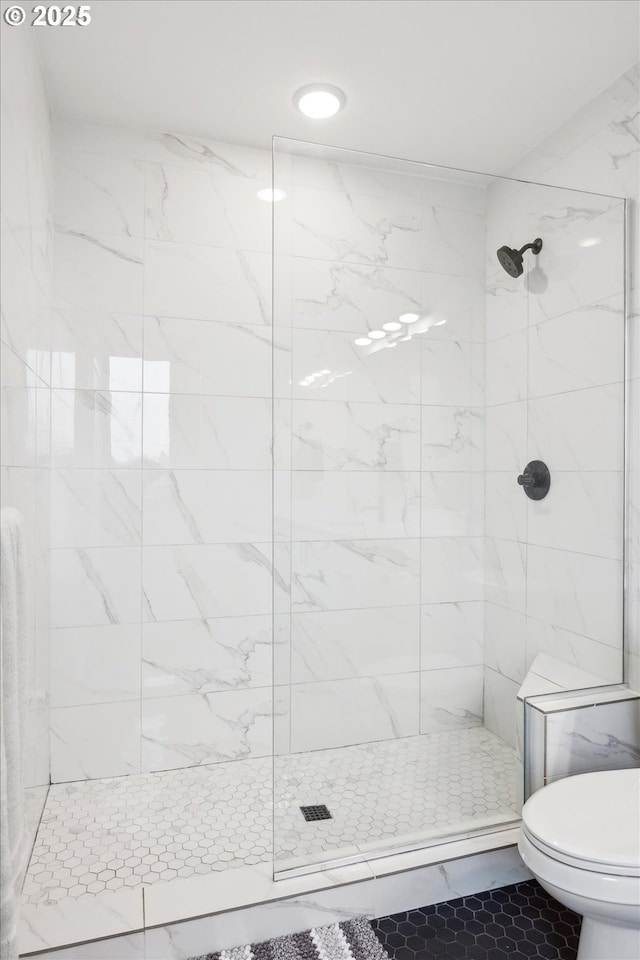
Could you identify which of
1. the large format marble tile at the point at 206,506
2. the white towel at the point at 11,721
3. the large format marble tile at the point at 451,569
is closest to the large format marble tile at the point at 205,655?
the large format marble tile at the point at 206,506

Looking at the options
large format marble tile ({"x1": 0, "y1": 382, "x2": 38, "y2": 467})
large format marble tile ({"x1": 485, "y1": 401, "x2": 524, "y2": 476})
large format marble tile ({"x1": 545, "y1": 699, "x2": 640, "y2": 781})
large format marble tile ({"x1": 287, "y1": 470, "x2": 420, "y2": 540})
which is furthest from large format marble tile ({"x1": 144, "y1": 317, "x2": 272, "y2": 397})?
large format marble tile ({"x1": 545, "y1": 699, "x2": 640, "y2": 781})

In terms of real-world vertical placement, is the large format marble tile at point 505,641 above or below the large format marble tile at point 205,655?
above

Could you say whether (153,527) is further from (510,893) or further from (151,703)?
(510,893)

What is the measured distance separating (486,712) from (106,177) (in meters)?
2.33

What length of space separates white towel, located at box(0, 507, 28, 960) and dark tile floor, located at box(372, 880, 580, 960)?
1.00 m

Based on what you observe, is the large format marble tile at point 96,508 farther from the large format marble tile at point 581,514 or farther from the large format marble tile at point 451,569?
the large format marble tile at point 581,514

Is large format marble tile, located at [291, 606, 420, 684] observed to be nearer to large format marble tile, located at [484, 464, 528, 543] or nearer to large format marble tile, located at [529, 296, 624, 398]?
large format marble tile, located at [484, 464, 528, 543]

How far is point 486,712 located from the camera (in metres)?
1.96

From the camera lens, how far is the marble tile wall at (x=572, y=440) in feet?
6.43

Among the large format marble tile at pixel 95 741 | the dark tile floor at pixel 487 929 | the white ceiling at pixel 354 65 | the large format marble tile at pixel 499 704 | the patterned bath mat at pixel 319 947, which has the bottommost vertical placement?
the dark tile floor at pixel 487 929

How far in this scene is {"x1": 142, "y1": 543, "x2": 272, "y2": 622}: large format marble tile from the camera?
235cm

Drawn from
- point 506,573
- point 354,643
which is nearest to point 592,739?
point 506,573

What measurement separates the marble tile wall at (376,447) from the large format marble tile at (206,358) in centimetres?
76

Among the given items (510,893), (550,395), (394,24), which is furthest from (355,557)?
(394,24)
